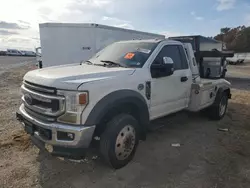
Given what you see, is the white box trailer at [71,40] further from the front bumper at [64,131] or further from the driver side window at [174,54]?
the front bumper at [64,131]

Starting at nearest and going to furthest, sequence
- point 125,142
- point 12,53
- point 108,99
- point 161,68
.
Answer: point 108,99 < point 125,142 < point 161,68 < point 12,53

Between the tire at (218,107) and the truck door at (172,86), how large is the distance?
4.62ft

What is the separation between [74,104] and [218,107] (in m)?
4.51

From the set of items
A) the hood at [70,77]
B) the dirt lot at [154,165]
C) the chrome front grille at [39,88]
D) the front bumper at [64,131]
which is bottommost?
the dirt lot at [154,165]

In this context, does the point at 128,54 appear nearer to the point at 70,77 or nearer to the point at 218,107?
the point at 70,77

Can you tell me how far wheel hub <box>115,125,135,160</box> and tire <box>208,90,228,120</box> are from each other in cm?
336

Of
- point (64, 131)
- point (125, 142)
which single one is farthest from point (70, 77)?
point (125, 142)

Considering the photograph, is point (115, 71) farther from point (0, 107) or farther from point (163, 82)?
point (0, 107)

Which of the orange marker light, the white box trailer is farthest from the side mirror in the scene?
the white box trailer

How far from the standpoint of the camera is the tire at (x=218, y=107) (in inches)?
248

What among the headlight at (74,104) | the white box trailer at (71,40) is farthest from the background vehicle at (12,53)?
the headlight at (74,104)

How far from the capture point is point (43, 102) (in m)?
3.34

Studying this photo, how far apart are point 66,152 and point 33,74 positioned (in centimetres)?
132

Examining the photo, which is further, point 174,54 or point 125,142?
point 174,54
